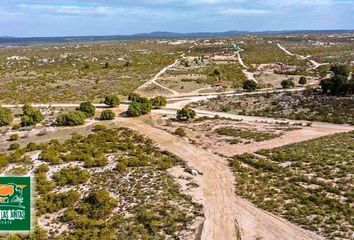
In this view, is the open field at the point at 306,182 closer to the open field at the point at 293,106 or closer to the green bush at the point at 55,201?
the open field at the point at 293,106

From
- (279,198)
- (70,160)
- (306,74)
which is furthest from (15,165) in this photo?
(306,74)

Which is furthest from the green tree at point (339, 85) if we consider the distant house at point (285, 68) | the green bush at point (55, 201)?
the green bush at point (55, 201)

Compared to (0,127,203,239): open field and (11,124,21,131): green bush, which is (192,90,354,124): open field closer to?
(0,127,203,239): open field

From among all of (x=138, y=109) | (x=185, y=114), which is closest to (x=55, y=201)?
(x=185, y=114)

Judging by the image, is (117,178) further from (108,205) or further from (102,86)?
(102,86)

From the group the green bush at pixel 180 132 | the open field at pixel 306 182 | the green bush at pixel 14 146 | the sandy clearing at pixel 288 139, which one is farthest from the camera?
the green bush at pixel 180 132

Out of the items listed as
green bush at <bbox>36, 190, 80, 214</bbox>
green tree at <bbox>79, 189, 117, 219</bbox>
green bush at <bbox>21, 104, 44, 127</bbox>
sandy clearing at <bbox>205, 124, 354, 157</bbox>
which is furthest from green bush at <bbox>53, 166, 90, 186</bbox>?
green bush at <bbox>21, 104, 44, 127</bbox>

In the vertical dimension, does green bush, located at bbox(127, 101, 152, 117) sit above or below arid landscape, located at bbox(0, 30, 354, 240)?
above

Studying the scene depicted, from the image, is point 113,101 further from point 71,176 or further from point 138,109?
point 71,176
